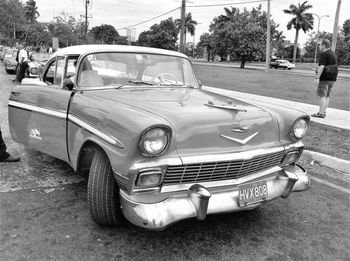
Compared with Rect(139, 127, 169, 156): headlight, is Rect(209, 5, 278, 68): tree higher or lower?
higher

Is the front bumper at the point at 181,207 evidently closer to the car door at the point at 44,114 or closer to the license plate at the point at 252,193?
the license plate at the point at 252,193

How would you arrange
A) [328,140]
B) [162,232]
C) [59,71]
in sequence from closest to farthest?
1. [162,232]
2. [59,71]
3. [328,140]

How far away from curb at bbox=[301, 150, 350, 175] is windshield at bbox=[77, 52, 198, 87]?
7.69 ft

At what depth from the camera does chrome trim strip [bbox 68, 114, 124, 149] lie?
8.39 ft

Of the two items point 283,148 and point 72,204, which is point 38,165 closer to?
point 72,204

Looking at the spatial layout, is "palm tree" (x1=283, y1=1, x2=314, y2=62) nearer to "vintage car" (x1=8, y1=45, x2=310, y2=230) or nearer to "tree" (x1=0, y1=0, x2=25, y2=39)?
"tree" (x1=0, y1=0, x2=25, y2=39)

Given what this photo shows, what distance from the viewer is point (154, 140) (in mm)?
2471

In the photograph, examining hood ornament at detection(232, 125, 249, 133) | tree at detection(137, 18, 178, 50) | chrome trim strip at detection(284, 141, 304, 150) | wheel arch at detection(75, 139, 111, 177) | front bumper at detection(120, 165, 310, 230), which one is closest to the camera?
front bumper at detection(120, 165, 310, 230)

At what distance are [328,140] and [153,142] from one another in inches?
191

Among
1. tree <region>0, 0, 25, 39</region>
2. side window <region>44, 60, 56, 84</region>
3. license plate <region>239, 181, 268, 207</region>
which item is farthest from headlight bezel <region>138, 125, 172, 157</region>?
tree <region>0, 0, 25, 39</region>

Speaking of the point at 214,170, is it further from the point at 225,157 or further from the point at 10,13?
the point at 10,13

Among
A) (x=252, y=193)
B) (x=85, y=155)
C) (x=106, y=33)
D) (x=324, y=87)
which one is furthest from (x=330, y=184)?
(x=106, y=33)

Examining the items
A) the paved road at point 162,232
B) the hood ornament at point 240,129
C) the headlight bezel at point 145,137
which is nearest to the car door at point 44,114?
the paved road at point 162,232

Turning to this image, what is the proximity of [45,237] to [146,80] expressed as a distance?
1.83 m
